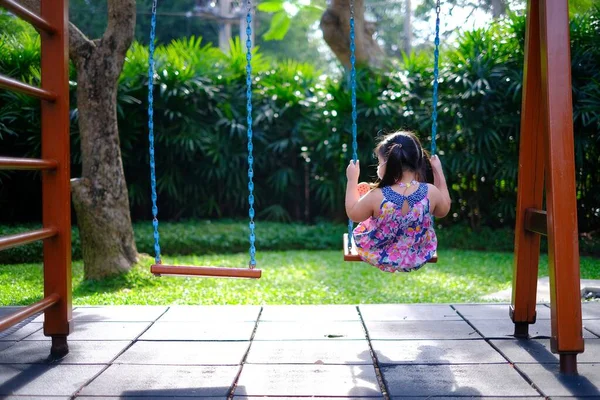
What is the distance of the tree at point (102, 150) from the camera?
18.2ft

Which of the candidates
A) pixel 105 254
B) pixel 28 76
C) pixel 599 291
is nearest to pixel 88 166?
pixel 105 254

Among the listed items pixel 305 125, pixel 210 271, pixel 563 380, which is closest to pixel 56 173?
pixel 210 271

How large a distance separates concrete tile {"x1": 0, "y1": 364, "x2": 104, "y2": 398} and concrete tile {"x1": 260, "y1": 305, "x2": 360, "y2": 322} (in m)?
1.34

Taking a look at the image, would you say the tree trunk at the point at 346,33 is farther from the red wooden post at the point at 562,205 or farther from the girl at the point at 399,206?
the red wooden post at the point at 562,205

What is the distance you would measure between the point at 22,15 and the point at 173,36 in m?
18.1

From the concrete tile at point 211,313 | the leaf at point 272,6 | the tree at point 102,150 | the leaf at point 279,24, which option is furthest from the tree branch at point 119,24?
the leaf at point 279,24

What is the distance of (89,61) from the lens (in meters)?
5.56

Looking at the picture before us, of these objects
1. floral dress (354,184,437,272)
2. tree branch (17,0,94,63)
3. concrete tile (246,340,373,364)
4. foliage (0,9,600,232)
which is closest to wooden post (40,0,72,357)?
concrete tile (246,340,373,364)

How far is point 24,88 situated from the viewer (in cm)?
296

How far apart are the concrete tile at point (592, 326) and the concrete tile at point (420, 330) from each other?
654 mm

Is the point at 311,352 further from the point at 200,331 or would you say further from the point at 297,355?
the point at 200,331

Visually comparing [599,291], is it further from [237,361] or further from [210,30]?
[210,30]

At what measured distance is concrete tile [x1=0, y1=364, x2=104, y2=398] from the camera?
2797 millimetres

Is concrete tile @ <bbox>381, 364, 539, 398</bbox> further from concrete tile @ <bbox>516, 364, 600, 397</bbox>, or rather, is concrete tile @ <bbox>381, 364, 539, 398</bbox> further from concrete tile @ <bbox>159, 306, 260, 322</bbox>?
concrete tile @ <bbox>159, 306, 260, 322</bbox>
